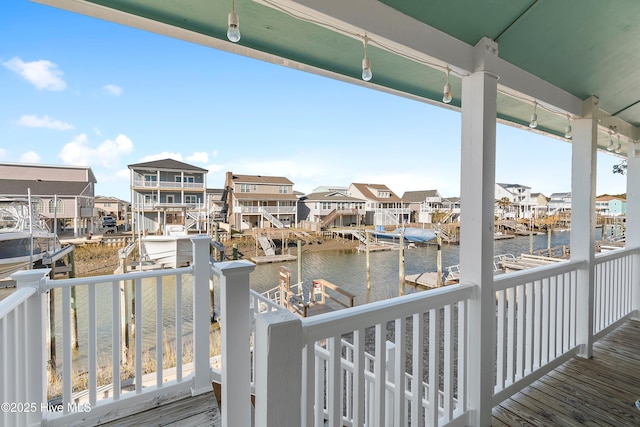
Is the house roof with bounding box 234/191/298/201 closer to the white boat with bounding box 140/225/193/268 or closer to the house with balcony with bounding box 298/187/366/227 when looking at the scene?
the white boat with bounding box 140/225/193/268

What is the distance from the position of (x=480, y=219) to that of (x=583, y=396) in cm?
149

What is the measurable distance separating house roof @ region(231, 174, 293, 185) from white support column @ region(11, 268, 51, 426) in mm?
→ 3911

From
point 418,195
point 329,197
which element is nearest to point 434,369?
point 329,197

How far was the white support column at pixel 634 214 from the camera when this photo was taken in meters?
3.09

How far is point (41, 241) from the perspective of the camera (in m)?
3.70

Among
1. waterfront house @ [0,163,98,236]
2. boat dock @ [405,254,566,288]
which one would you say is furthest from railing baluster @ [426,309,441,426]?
boat dock @ [405,254,566,288]

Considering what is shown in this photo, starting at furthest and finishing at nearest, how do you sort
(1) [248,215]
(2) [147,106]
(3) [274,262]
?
(3) [274,262] → (1) [248,215] → (2) [147,106]

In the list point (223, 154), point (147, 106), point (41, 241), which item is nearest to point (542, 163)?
point (223, 154)

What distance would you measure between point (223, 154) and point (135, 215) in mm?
1638

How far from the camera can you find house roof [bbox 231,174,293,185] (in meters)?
5.42

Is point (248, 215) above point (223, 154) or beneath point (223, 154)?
beneath

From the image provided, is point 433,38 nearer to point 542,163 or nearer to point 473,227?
point 473,227

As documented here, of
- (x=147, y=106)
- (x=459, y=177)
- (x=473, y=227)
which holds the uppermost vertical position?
(x=147, y=106)

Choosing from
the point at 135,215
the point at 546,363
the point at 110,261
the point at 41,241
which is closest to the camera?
the point at 546,363
